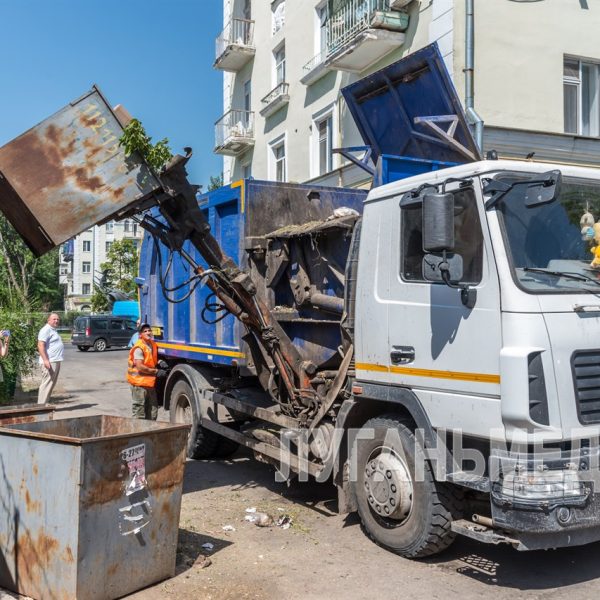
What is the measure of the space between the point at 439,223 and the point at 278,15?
18375 mm

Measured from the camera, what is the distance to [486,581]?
4547 mm

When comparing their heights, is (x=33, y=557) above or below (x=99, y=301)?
below

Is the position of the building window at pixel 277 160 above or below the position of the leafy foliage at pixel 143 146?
above

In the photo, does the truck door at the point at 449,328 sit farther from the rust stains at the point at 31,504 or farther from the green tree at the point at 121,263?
the green tree at the point at 121,263

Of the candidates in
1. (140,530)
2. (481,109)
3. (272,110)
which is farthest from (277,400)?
(272,110)

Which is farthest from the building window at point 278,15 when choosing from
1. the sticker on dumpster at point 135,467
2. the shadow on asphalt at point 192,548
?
the sticker on dumpster at point 135,467

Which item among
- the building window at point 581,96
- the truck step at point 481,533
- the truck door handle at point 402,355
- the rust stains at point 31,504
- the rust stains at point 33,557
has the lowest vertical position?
the rust stains at point 33,557

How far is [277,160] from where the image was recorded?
2086 cm

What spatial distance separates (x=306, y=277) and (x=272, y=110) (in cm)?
1510

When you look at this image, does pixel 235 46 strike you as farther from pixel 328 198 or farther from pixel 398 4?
pixel 328 198

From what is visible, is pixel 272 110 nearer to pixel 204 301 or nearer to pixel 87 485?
pixel 204 301

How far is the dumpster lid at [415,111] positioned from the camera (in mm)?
6482

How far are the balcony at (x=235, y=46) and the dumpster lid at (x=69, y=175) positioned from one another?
57.3ft

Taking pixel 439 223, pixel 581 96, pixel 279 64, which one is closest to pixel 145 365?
pixel 439 223
